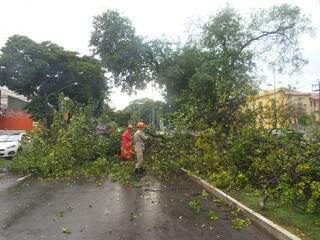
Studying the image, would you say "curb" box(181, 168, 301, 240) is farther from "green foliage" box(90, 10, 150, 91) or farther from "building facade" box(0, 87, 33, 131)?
"building facade" box(0, 87, 33, 131)

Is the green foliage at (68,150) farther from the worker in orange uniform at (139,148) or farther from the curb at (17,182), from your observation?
the worker in orange uniform at (139,148)

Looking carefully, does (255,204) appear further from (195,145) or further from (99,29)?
(99,29)

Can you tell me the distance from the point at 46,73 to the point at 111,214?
30.1 m

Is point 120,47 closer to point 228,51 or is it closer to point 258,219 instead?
point 228,51

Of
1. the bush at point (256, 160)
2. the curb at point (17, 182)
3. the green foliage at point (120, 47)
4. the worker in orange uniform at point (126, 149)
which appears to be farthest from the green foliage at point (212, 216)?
the green foliage at point (120, 47)

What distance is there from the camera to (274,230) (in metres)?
7.98

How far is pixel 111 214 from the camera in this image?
32.3 ft

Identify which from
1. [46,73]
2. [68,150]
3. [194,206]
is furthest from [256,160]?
[46,73]

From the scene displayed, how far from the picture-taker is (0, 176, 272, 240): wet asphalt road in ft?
26.5

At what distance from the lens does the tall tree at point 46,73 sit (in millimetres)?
36656

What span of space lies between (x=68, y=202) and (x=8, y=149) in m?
13.7

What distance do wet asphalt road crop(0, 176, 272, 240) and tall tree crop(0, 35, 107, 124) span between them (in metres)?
24.1

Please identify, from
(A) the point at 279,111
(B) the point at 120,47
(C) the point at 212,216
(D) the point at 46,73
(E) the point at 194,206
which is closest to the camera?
(C) the point at 212,216

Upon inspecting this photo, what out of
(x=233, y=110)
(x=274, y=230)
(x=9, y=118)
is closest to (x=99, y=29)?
(x=233, y=110)
